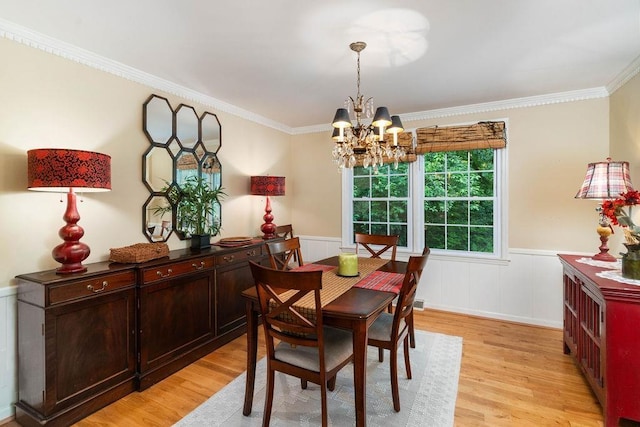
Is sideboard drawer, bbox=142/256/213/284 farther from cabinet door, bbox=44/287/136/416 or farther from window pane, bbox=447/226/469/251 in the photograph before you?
window pane, bbox=447/226/469/251

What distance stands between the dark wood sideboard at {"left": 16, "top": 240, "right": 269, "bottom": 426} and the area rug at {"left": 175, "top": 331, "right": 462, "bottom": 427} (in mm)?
583

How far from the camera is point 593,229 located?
3324 millimetres

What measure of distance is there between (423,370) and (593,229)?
7.73 feet

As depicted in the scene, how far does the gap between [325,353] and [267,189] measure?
7.87 ft

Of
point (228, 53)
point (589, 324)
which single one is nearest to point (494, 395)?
point (589, 324)

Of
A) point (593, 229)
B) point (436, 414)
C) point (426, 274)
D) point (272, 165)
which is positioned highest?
point (272, 165)

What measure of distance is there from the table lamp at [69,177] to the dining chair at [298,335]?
121cm

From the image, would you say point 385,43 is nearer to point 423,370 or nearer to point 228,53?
point 228,53

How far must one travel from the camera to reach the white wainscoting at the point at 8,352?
2.06m

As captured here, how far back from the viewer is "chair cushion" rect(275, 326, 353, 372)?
5.87 feet

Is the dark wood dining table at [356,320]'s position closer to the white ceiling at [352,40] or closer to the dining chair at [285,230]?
the white ceiling at [352,40]

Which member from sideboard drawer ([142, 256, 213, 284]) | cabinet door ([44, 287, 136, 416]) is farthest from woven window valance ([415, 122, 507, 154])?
cabinet door ([44, 287, 136, 416])

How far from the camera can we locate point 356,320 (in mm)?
1682

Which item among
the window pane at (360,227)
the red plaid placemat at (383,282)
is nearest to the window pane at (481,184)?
the window pane at (360,227)
